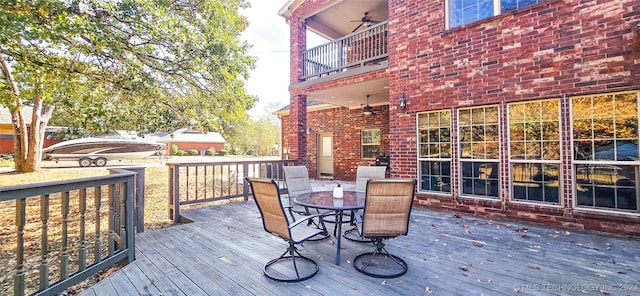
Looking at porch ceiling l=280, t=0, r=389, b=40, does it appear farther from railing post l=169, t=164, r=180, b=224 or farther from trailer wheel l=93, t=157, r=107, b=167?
trailer wheel l=93, t=157, r=107, b=167

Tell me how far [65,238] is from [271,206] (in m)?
1.75

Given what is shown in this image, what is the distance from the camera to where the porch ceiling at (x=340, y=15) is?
733 centimetres

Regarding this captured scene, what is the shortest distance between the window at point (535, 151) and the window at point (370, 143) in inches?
198

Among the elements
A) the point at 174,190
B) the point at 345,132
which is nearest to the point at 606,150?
the point at 174,190

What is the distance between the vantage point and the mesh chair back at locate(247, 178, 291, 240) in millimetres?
2529

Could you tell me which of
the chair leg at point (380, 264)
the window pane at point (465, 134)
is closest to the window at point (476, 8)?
the window pane at point (465, 134)

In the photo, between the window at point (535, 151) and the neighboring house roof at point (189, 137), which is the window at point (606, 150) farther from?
the neighboring house roof at point (189, 137)

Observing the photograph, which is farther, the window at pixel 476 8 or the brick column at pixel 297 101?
the brick column at pixel 297 101

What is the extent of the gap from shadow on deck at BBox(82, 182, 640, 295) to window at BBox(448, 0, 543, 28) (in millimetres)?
3647

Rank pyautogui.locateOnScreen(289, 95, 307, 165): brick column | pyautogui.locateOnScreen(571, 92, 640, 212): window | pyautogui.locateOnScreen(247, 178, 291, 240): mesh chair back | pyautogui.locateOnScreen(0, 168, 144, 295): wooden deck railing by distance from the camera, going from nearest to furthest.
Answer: pyautogui.locateOnScreen(0, 168, 144, 295): wooden deck railing < pyautogui.locateOnScreen(247, 178, 291, 240): mesh chair back < pyautogui.locateOnScreen(571, 92, 640, 212): window < pyautogui.locateOnScreen(289, 95, 307, 165): brick column

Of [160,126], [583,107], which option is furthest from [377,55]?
[160,126]

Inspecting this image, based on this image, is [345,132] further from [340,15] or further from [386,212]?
[386,212]

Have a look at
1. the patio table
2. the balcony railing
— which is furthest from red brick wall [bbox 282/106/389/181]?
the patio table

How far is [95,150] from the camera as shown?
18.7m
